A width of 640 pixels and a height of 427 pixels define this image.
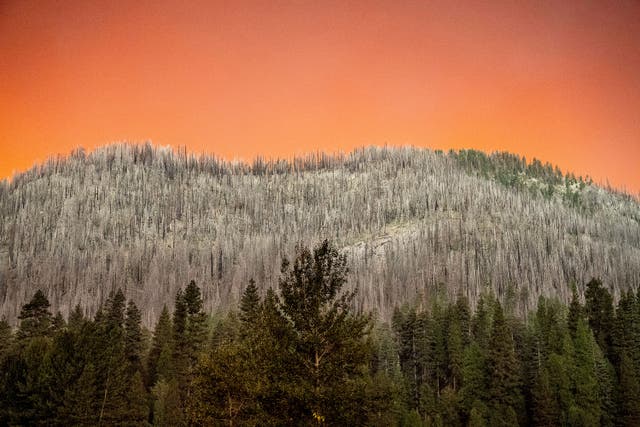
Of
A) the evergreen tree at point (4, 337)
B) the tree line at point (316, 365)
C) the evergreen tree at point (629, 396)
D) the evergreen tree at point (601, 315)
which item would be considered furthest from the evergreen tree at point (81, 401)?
the evergreen tree at point (601, 315)

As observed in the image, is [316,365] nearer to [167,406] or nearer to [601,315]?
[167,406]

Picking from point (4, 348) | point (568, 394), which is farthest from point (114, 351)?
point (568, 394)

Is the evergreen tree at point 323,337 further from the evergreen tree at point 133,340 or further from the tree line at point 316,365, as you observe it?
the evergreen tree at point 133,340

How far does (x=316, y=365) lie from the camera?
27.9m

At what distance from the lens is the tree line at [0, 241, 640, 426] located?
2834cm

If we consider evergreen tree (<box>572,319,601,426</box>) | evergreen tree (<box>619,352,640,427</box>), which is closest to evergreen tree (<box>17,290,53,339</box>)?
evergreen tree (<box>572,319,601,426</box>)

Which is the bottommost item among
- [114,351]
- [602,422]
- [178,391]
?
[602,422]

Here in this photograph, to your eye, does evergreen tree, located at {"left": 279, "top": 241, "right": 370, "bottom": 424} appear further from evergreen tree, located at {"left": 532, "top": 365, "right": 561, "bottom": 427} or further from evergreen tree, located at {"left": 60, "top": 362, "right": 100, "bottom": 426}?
evergreen tree, located at {"left": 532, "top": 365, "right": 561, "bottom": 427}

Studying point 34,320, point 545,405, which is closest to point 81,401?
point 34,320

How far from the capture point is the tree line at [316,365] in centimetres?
2834

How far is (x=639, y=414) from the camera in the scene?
69688 mm

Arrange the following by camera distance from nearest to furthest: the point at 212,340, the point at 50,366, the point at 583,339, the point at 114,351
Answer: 1. the point at 50,366
2. the point at 114,351
3. the point at 583,339
4. the point at 212,340

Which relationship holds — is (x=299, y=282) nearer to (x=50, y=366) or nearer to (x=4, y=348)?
(x=50, y=366)

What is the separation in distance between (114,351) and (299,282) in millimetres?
36143
